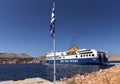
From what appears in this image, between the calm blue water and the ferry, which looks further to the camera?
the ferry

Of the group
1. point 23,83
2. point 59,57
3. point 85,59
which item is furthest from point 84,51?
point 23,83

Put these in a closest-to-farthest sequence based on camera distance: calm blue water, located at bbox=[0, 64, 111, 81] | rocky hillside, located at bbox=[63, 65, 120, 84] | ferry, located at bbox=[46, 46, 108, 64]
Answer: rocky hillside, located at bbox=[63, 65, 120, 84], calm blue water, located at bbox=[0, 64, 111, 81], ferry, located at bbox=[46, 46, 108, 64]

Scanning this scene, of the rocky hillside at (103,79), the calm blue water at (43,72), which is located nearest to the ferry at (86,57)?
the calm blue water at (43,72)

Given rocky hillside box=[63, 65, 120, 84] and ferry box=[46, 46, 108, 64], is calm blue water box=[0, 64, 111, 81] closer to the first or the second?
rocky hillside box=[63, 65, 120, 84]

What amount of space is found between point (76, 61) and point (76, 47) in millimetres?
16823

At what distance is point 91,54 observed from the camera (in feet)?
293

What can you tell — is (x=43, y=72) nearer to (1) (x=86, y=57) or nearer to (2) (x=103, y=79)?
(2) (x=103, y=79)

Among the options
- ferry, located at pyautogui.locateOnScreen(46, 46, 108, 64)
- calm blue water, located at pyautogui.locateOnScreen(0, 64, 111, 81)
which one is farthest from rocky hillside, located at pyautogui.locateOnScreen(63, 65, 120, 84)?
ferry, located at pyautogui.locateOnScreen(46, 46, 108, 64)

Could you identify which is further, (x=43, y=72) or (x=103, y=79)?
(x=43, y=72)

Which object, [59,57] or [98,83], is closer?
[98,83]

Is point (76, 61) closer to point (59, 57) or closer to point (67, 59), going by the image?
point (67, 59)

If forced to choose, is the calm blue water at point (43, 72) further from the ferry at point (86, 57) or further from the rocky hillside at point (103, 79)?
the ferry at point (86, 57)

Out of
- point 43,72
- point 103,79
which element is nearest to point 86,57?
point 43,72

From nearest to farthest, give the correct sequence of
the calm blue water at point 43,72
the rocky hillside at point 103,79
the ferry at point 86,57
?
the rocky hillside at point 103,79 → the calm blue water at point 43,72 → the ferry at point 86,57
